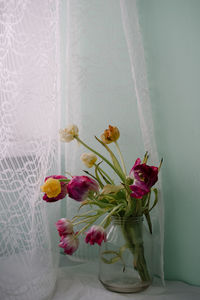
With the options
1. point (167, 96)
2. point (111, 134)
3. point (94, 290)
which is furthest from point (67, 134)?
point (94, 290)

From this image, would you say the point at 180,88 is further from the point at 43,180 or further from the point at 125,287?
the point at 125,287

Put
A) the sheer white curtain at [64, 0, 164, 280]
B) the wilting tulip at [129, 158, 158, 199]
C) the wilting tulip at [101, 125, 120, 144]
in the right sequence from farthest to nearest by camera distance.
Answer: the sheer white curtain at [64, 0, 164, 280] → the wilting tulip at [101, 125, 120, 144] → the wilting tulip at [129, 158, 158, 199]

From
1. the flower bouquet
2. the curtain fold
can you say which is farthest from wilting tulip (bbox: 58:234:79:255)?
the curtain fold

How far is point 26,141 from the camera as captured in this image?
31.4 inches

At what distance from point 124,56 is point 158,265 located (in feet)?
2.28

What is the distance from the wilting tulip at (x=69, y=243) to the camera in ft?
2.64

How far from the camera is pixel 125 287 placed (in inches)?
33.6

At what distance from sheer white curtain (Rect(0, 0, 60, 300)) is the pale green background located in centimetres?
21

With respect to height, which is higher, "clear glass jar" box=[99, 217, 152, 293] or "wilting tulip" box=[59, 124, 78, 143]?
"wilting tulip" box=[59, 124, 78, 143]

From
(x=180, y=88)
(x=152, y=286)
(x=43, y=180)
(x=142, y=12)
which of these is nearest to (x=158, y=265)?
(x=152, y=286)

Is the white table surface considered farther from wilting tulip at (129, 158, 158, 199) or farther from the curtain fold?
wilting tulip at (129, 158, 158, 199)

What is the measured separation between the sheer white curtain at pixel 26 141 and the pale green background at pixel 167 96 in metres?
0.21

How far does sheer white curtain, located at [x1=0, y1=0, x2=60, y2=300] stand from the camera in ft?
2.51

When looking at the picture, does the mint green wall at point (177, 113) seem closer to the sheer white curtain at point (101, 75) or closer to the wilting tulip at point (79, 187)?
the sheer white curtain at point (101, 75)
